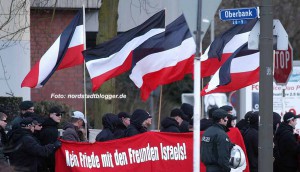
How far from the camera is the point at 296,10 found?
3566 cm

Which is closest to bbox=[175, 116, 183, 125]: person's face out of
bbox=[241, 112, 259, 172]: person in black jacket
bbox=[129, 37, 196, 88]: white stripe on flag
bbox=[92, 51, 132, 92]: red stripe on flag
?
bbox=[129, 37, 196, 88]: white stripe on flag

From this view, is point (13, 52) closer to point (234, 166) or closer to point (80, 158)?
point (80, 158)

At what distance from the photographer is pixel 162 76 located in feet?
48.3

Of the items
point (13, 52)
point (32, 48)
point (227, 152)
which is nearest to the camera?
point (227, 152)

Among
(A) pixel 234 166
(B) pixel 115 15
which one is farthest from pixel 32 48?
(A) pixel 234 166

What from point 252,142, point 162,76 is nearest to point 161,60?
point 162,76

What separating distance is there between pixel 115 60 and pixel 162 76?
2.75 feet

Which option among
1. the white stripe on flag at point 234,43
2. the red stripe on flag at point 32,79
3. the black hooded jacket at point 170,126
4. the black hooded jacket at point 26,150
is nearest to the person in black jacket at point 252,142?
the black hooded jacket at point 170,126

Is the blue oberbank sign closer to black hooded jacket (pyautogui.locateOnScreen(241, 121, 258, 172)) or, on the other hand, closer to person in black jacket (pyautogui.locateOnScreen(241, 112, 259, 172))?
person in black jacket (pyautogui.locateOnScreen(241, 112, 259, 172))

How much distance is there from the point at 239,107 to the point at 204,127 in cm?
1026

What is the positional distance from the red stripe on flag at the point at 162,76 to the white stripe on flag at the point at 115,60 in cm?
51

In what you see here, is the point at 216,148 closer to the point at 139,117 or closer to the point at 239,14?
the point at 139,117

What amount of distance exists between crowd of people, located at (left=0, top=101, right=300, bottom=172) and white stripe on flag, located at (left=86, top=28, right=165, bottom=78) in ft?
2.49

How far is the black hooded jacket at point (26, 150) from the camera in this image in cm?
1294
